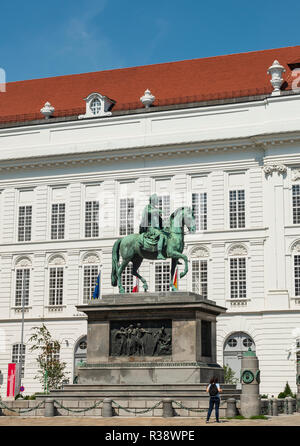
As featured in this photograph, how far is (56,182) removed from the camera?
171ft

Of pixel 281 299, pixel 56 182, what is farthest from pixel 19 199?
pixel 281 299

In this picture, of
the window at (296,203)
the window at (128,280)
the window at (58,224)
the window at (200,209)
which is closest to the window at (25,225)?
the window at (58,224)

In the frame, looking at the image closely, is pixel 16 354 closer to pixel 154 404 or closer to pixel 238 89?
pixel 238 89

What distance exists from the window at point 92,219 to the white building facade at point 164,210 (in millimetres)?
73

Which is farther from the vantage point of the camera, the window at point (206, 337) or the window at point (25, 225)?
the window at point (25, 225)

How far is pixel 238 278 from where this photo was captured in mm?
46875

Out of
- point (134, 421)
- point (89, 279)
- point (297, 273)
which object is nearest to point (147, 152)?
point (89, 279)

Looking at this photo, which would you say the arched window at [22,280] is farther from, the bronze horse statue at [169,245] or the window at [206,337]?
the window at [206,337]

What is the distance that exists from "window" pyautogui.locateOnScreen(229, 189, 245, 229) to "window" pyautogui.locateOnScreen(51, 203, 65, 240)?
1117 cm

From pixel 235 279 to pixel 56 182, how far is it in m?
13.8

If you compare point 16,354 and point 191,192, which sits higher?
point 191,192

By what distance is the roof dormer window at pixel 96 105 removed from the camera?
52156 mm

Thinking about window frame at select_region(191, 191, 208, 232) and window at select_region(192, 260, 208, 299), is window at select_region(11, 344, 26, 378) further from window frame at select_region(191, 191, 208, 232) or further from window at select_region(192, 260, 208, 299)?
window frame at select_region(191, 191, 208, 232)

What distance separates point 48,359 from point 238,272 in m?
12.5
